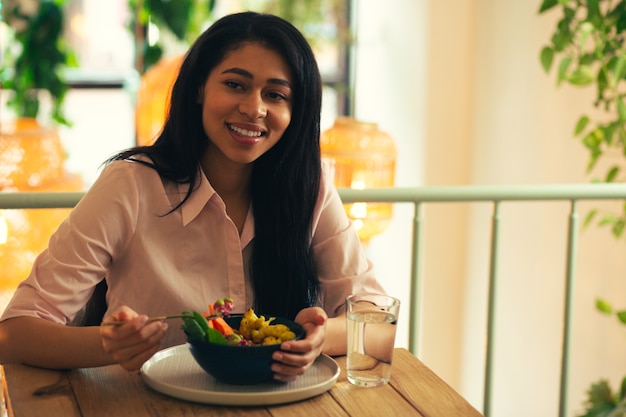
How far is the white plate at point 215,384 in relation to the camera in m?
1.27

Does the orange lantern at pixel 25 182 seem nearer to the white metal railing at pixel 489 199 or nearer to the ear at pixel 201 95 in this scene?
the white metal railing at pixel 489 199

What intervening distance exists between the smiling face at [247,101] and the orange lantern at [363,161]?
203 cm

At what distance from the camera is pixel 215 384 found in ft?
4.39

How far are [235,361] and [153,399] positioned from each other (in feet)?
0.39

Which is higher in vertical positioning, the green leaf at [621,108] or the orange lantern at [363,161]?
the green leaf at [621,108]

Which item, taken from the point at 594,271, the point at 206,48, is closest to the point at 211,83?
the point at 206,48

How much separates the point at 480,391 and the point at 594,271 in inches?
43.1

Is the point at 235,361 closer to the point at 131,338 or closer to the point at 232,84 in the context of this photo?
the point at 131,338

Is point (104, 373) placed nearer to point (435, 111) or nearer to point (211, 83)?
point (211, 83)

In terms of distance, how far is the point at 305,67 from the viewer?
165 centimetres

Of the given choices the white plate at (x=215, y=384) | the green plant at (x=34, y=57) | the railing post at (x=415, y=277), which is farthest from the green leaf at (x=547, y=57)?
the green plant at (x=34, y=57)

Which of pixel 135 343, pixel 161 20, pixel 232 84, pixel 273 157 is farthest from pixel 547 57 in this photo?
pixel 161 20

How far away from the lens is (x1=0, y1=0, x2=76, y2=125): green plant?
4.11m

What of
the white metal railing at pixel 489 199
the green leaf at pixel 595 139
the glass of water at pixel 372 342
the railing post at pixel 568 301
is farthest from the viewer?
the green leaf at pixel 595 139
